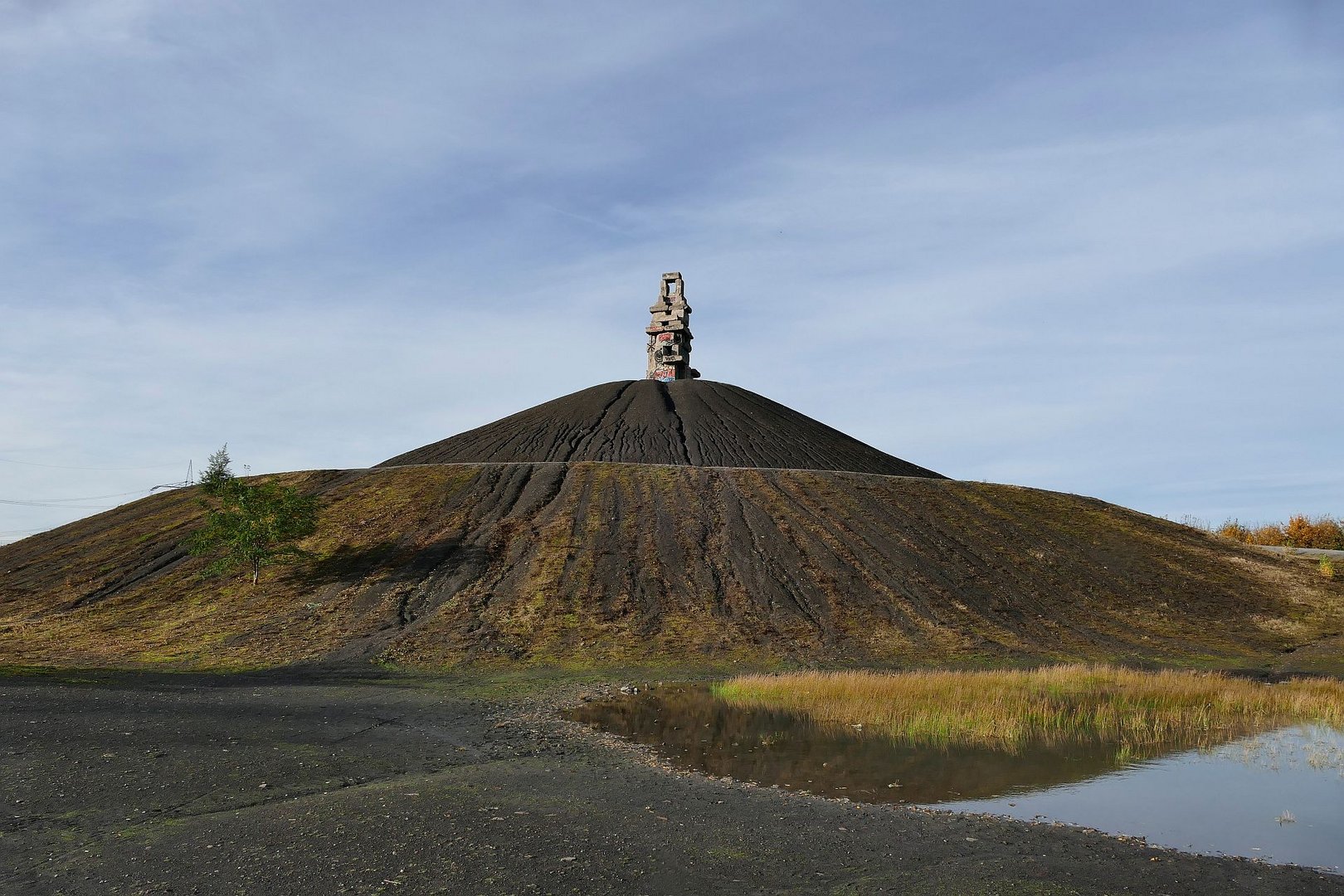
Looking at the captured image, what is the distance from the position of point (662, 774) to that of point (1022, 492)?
205 feet

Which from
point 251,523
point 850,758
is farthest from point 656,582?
point 850,758

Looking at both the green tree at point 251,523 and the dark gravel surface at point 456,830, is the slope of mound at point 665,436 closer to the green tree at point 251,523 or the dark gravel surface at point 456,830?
the green tree at point 251,523

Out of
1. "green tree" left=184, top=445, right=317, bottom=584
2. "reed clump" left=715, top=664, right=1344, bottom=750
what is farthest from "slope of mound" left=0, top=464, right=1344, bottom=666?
"reed clump" left=715, top=664, right=1344, bottom=750

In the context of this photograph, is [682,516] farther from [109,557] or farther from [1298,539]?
[1298,539]

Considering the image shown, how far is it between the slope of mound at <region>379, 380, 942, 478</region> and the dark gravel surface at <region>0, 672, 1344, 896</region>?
52287 mm

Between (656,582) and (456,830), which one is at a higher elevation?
(656,582)

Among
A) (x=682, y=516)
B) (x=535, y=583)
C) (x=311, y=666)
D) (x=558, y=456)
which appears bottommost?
(x=311, y=666)

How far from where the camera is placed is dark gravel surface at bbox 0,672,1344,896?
10945 millimetres

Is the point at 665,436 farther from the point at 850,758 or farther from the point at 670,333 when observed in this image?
the point at 850,758

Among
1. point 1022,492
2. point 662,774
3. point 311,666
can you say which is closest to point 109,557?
point 311,666

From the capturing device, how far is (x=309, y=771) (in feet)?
53.5

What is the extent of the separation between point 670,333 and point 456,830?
8970 cm

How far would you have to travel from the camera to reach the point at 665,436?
80.2 metres

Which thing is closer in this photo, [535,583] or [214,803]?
[214,803]
